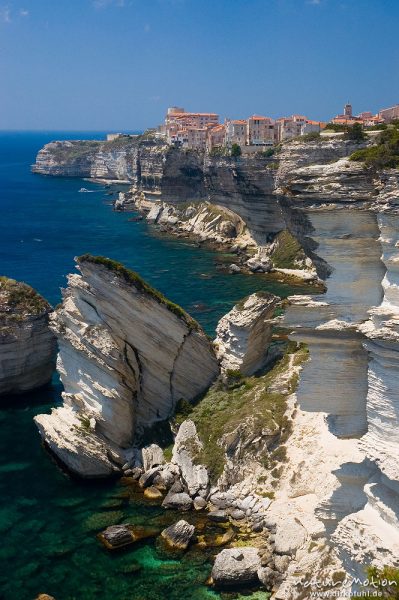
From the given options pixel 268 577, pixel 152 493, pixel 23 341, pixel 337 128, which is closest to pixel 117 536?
pixel 152 493

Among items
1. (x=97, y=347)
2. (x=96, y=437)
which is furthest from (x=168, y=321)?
(x=96, y=437)

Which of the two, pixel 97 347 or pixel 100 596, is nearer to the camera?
pixel 100 596

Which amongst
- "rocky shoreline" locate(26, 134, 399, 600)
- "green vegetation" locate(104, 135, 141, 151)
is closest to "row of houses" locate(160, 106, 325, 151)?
"green vegetation" locate(104, 135, 141, 151)

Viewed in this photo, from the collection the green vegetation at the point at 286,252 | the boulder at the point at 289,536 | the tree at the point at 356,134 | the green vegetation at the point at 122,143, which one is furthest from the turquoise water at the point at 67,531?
the green vegetation at the point at 122,143

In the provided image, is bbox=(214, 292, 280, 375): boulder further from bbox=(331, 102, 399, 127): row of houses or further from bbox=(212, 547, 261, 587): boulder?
bbox=(331, 102, 399, 127): row of houses

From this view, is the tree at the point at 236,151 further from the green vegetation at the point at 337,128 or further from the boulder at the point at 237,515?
the boulder at the point at 237,515

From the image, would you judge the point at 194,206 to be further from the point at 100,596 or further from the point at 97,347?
the point at 100,596
